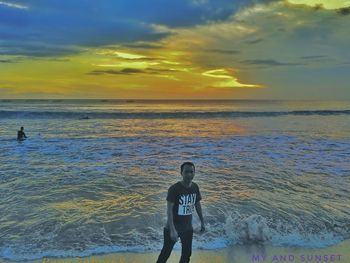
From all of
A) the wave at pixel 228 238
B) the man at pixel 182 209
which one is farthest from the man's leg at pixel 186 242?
the wave at pixel 228 238

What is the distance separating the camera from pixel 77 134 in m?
24.4

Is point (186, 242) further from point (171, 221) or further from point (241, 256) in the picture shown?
point (241, 256)

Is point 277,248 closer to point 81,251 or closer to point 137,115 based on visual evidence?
point 81,251

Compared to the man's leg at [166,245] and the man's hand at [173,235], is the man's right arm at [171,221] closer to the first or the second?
the man's hand at [173,235]

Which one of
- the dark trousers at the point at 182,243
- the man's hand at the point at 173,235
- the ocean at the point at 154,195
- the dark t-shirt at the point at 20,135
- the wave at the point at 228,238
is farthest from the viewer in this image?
the dark t-shirt at the point at 20,135

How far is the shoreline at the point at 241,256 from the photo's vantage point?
223 inches

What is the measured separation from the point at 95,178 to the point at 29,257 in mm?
5484

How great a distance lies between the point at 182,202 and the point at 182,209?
100 mm

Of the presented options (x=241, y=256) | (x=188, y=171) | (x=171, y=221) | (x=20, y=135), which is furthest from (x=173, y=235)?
(x=20, y=135)

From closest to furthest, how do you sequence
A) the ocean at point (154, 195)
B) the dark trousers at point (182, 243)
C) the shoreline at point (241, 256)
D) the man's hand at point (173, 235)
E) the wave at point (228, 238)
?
1. the man's hand at point (173, 235)
2. the dark trousers at point (182, 243)
3. the shoreline at point (241, 256)
4. the wave at point (228, 238)
5. the ocean at point (154, 195)

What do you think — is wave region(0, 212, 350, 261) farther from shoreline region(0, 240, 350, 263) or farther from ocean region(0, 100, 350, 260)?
shoreline region(0, 240, 350, 263)

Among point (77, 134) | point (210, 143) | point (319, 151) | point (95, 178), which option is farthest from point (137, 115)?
point (95, 178)

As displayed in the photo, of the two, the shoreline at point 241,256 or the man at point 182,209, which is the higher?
the man at point 182,209

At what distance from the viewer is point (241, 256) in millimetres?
5844
